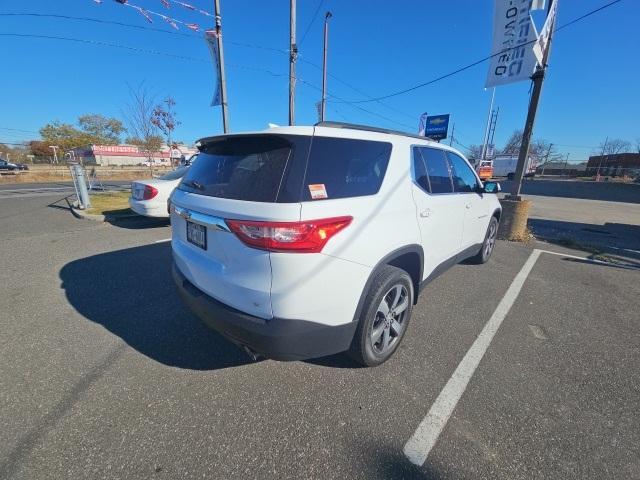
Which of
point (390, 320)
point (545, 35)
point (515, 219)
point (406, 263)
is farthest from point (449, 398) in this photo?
point (545, 35)

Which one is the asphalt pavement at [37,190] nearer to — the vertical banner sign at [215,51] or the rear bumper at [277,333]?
the vertical banner sign at [215,51]

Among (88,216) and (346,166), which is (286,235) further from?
(88,216)

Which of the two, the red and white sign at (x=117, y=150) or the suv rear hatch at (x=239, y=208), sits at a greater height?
the red and white sign at (x=117, y=150)

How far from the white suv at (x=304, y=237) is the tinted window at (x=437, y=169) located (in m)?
0.25

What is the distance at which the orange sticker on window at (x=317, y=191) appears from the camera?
5.88 feet

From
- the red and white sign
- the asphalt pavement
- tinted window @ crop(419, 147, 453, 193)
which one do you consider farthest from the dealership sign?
the red and white sign

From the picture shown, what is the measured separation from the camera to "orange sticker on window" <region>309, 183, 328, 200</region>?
179 centimetres

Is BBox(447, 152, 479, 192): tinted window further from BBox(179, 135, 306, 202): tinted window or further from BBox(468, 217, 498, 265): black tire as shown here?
BBox(179, 135, 306, 202): tinted window

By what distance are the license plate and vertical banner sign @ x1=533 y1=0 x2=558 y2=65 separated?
7.83 metres

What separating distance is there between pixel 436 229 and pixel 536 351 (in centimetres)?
144

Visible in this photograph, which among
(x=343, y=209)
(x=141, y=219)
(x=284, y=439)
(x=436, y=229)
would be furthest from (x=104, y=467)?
(x=141, y=219)

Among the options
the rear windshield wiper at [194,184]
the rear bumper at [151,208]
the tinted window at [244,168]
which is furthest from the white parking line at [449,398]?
the rear bumper at [151,208]

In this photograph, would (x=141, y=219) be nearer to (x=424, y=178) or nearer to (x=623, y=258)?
(x=424, y=178)

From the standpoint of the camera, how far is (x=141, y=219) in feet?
24.9
